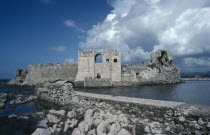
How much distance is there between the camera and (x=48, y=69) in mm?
35812

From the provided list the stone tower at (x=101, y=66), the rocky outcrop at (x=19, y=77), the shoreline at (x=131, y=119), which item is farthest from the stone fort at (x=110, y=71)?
the shoreline at (x=131, y=119)

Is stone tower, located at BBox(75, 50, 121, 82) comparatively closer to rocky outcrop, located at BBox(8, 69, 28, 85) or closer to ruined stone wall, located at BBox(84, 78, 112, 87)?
ruined stone wall, located at BBox(84, 78, 112, 87)

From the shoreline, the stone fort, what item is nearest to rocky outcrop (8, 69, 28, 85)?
the stone fort

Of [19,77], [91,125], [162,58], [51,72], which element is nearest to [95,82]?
[51,72]

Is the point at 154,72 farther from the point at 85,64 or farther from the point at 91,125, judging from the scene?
the point at 91,125

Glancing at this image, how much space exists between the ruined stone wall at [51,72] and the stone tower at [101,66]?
3.81m

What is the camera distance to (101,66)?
29344 millimetres

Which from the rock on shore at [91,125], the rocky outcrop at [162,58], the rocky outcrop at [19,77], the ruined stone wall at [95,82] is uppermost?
the rocky outcrop at [162,58]

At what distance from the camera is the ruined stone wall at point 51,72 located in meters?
32.8

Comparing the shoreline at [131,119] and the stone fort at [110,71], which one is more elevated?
the stone fort at [110,71]

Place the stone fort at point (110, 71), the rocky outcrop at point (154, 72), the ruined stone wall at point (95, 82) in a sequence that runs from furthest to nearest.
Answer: the rocky outcrop at point (154, 72), the stone fort at point (110, 71), the ruined stone wall at point (95, 82)

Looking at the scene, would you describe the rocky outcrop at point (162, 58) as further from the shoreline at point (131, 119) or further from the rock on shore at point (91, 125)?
the rock on shore at point (91, 125)

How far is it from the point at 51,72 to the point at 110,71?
52.3ft

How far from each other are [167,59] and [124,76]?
546 inches
